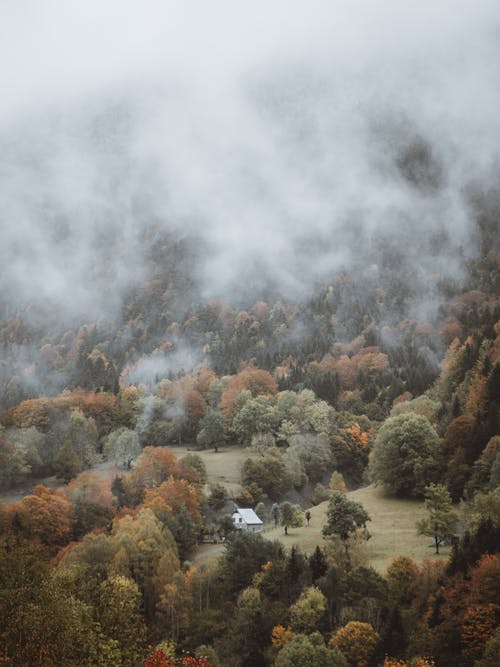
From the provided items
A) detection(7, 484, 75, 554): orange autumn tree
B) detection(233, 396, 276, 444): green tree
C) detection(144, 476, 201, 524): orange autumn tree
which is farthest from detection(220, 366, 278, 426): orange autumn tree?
detection(7, 484, 75, 554): orange autumn tree

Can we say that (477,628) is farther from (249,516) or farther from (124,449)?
(124,449)

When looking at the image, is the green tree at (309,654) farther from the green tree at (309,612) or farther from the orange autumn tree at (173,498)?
the orange autumn tree at (173,498)

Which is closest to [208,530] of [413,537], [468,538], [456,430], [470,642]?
[413,537]

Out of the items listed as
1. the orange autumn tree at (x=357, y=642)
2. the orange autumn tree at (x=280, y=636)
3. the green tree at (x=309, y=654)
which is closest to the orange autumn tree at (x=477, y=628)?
the orange autumn tree at (x=357, y=642)

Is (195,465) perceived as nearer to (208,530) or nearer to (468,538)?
(208,530)

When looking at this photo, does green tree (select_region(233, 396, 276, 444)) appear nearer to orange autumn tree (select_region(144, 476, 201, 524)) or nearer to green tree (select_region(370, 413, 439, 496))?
orange autumn tree (select_region(144, 476, 201, 524))

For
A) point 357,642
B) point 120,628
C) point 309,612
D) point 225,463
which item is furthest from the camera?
point 225,463

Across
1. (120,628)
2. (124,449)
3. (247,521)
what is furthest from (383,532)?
(124,449)
